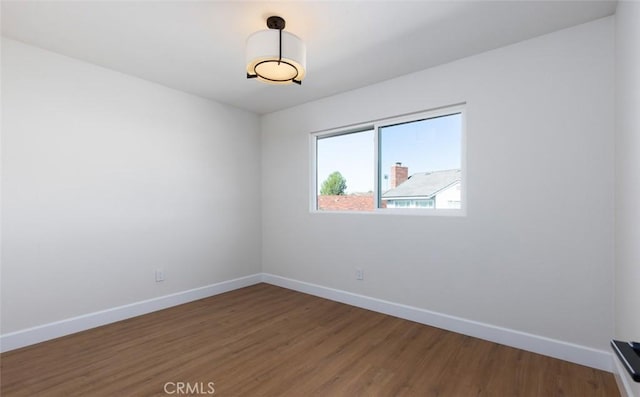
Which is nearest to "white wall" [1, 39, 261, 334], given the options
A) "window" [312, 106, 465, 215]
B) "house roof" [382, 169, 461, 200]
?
"window" [312, 106, 465, 215]

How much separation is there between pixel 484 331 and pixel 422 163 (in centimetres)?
163

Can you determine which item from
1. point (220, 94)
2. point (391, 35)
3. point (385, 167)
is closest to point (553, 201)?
point (385, 167)

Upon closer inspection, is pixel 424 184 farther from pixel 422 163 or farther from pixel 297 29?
pixel 297 29

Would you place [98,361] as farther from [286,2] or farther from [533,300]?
[533,300]

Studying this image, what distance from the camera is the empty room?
206 cm

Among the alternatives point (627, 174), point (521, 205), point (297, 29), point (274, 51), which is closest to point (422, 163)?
point (521, 205)

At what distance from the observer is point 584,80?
2209 millimetres

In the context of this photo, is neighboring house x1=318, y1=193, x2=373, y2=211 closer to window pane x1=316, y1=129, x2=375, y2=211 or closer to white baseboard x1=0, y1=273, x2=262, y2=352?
window pane x1=316, y1=129, x2=375, y2=211

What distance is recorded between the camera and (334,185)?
391cm

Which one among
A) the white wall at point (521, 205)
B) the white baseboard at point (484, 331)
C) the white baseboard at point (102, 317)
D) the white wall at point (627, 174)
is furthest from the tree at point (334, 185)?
the white wall at point (627, 174)

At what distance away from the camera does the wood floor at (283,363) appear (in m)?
1.94

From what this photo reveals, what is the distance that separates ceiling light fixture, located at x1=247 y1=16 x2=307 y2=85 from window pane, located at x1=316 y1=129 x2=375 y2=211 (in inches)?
61.4

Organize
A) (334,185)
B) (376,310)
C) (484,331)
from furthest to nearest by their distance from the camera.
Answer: (334,185) → (376,310) → (484,331)

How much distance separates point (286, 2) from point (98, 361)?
114 inches
